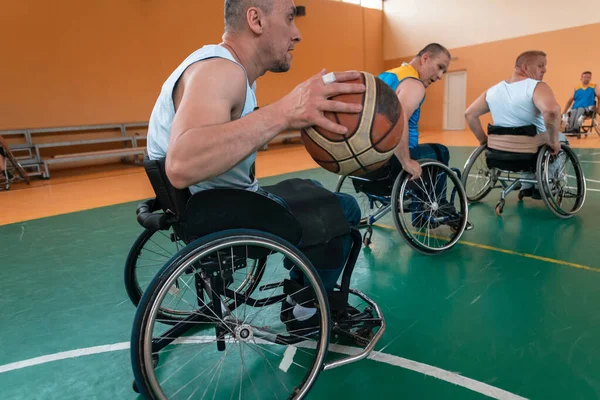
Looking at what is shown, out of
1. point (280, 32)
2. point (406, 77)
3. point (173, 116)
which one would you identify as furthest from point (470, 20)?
point (173, 116)

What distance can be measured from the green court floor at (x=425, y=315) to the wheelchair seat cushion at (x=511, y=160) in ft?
1.40

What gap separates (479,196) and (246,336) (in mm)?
3045

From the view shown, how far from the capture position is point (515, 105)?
297 centimetres

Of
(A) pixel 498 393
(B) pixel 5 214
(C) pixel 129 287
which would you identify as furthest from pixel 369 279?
(B) pixel 5 214

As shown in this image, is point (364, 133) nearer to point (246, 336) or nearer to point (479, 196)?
point (246, 336)

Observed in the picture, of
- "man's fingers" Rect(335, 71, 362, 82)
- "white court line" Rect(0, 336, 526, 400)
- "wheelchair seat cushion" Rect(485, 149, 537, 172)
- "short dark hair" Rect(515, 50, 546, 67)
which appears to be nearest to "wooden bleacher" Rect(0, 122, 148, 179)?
"white court line" Rect(0, 336, 526, 400)

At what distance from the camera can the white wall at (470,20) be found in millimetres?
9883

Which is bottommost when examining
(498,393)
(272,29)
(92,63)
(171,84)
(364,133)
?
(498,393)

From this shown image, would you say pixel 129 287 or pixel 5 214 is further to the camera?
pixel 5 214

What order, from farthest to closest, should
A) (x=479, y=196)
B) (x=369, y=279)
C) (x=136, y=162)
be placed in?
(x=136, y=162) → (x=479, y=196) → (x=369, y=279)

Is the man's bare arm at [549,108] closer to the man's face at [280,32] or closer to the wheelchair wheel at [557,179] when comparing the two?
the wheelchair wheel at [557,179]

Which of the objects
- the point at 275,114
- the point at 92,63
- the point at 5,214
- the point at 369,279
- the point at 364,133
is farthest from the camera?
the point at 92,63

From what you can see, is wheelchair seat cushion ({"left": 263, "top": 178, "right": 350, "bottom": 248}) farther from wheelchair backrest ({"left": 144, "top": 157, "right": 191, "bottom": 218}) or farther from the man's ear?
the man's ear

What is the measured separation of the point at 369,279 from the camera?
2.22m
